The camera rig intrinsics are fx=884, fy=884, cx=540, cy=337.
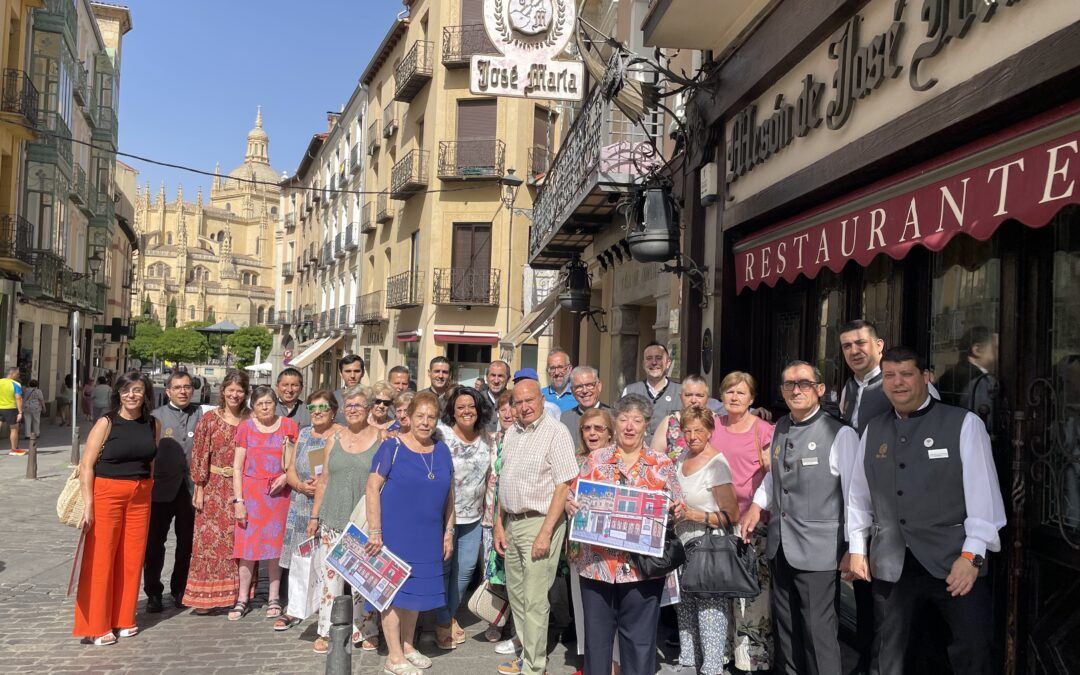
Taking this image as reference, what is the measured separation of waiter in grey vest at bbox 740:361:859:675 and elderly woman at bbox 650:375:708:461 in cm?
84

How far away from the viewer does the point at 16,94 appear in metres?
20.9

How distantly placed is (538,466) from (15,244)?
2099 centimetres

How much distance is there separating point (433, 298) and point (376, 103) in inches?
447

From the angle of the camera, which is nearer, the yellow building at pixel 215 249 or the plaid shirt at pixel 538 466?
the plaid shirt at pixel 538 466

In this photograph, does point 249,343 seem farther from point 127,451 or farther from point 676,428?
point 676,428

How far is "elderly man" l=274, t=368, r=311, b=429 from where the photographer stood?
7.34 metres

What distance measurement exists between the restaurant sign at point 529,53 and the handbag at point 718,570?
7.32 metres

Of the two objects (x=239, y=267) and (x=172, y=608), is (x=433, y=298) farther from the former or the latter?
(x=239, y=267)

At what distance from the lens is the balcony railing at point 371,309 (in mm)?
31438

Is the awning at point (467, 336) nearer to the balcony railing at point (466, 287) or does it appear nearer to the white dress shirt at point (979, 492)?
the balcony railing at point (466, 287)

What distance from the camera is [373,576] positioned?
5.61m

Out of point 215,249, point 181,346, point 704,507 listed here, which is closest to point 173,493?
point 704,507

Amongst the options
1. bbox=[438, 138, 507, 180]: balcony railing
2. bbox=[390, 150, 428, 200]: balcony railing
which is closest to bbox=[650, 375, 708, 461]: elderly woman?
bbox=[438, 138, 507, 180]: balcony railing

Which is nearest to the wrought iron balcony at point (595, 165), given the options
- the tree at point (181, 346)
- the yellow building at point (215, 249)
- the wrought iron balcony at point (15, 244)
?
the wrought iron balcony at point (15, 244)
